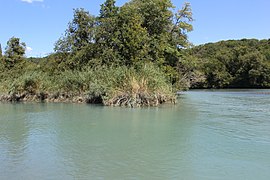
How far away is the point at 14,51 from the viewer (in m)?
43.6

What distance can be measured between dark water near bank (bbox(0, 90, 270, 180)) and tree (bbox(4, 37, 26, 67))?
31068mm

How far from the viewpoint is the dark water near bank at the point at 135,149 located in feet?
21.3

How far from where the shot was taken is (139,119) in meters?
14.1

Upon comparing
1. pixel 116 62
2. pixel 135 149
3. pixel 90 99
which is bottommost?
pixel 135 149

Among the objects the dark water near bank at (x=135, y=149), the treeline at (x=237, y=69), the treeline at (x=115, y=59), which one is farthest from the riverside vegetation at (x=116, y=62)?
the treeline at (x=237, y=69)

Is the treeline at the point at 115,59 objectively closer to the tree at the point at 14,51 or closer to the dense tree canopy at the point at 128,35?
the dense tree canopy at the point at 128,35

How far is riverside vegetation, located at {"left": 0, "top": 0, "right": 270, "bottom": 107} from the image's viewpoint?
20791 millimetres

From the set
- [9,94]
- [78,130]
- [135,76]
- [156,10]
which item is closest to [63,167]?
[78,130]

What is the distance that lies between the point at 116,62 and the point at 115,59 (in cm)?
25

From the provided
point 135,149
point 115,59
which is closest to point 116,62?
point 115,59

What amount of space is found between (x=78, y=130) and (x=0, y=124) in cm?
383

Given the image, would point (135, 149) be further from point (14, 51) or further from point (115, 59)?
point (14, 51)

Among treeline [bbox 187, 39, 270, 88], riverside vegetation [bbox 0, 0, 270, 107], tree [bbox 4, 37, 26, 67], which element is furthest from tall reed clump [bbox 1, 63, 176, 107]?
treeline [bbox 187, 39, 270, 88]

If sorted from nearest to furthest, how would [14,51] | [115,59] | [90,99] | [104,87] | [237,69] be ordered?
[104,87]
[90,99]
[115,59]
[14,51]
[237,69]
